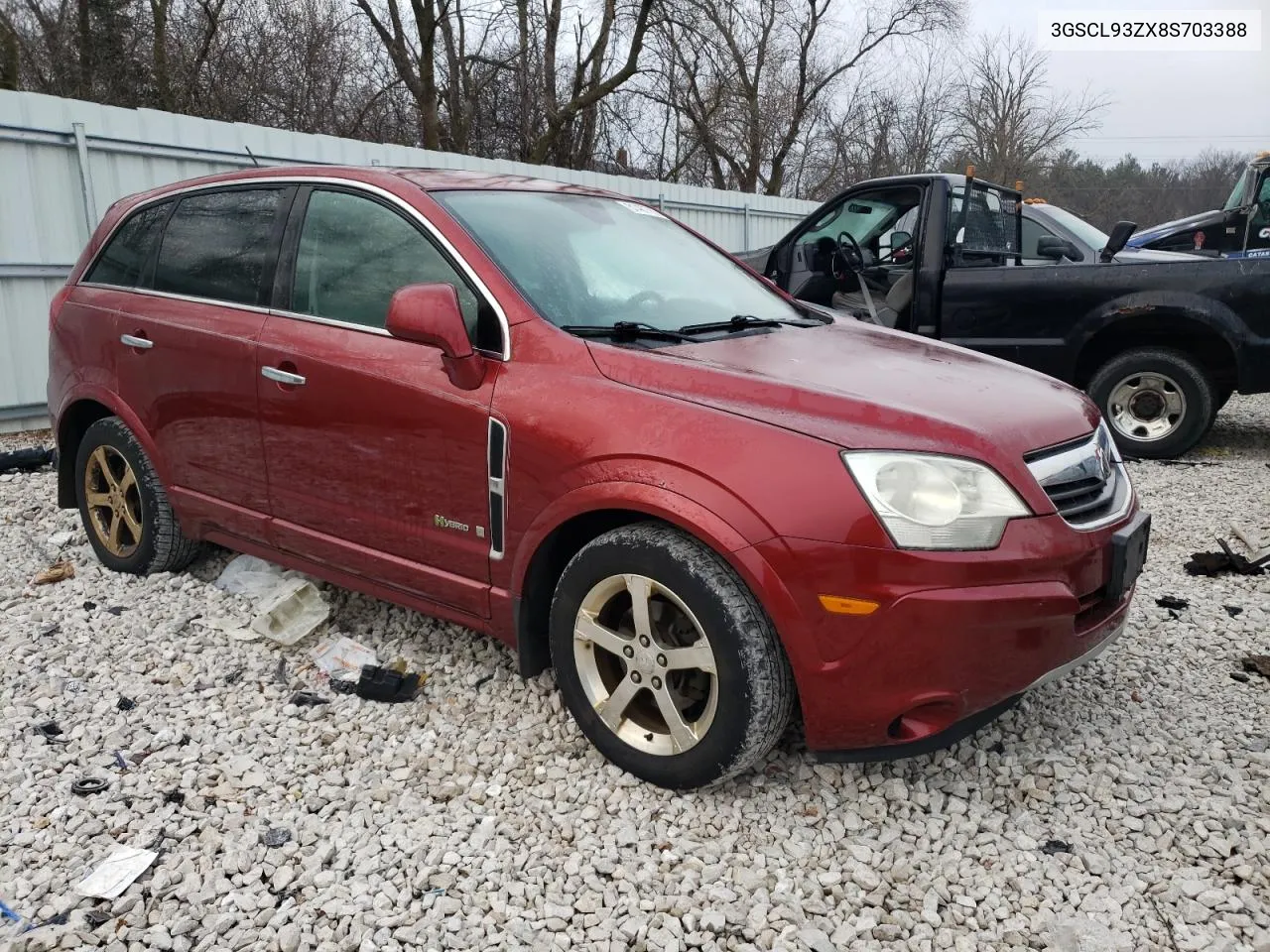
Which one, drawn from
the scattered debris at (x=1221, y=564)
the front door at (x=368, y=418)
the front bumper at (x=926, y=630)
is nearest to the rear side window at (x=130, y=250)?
the front door at (x=368, y=418)

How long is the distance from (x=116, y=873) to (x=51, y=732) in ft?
2.94

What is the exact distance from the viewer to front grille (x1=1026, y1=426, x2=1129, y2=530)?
246 centimetres

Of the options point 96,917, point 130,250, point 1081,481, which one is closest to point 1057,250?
point 1081,481

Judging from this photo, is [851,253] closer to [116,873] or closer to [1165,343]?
[1165,343]

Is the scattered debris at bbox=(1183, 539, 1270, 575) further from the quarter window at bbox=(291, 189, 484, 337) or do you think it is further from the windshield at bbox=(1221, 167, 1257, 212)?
the windshield at bbox=(1221, 167, 1257, 212)

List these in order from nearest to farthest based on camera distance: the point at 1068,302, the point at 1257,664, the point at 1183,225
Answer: the point at 1257,664, the point at 1068,302, the point at 1183,225

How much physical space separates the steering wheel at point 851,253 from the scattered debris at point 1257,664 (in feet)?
13.4

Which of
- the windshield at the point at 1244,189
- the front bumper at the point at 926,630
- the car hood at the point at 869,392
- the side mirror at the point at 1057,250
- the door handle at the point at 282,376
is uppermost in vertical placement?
the windshield at the point at 1244,189

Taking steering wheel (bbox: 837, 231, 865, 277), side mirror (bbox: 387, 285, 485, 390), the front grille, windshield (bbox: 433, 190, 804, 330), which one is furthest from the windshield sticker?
steering wheel (bbox: 837, 231, 865, 277)

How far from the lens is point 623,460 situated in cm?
256

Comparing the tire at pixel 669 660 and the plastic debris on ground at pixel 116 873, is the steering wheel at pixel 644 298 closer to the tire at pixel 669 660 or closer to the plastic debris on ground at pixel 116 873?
the tire at pixel 669 660

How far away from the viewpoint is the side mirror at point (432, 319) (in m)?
2.74

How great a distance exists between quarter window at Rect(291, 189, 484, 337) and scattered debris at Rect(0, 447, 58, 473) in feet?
12.7

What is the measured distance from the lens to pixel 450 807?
2.69 meters
